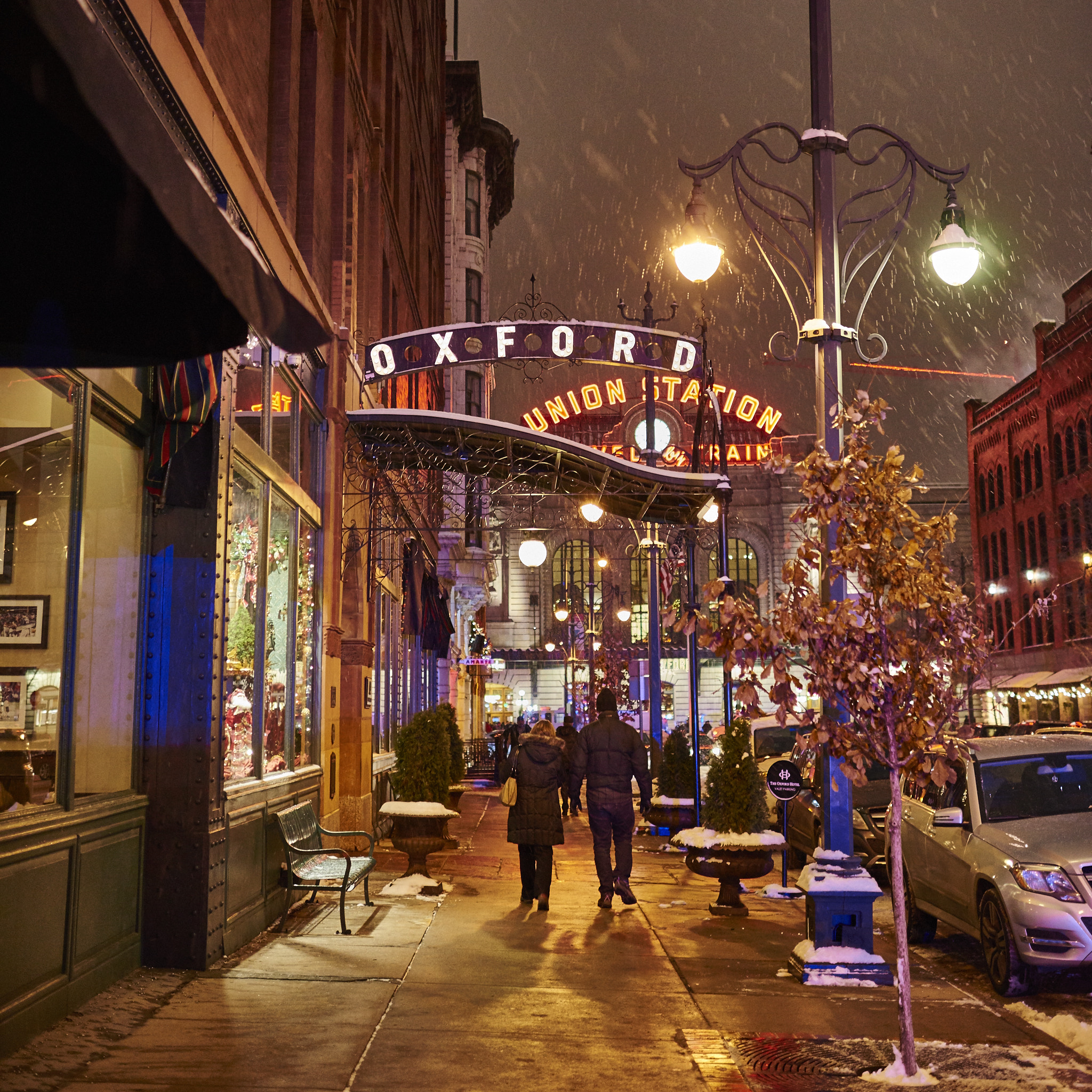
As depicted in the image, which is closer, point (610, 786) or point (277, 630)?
point (277, 630)

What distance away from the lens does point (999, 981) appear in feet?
28.1

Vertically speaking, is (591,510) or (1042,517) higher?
(1042,517)

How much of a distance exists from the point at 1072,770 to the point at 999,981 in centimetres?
223

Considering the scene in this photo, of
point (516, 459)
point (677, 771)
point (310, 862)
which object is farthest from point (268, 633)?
point (677, 771)

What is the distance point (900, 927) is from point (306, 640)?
8083 millimetres

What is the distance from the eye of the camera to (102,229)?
12.6ft

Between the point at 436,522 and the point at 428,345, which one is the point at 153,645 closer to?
the point at 428,345

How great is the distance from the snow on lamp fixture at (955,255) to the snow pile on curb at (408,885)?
7.88 metres

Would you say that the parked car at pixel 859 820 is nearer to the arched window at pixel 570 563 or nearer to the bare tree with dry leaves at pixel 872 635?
the bare tree with dry leaves at pixel 872 635

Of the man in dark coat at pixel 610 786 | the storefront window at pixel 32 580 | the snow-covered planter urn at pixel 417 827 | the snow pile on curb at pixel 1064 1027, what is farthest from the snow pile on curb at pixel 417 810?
the storefront window at pixel 32 580

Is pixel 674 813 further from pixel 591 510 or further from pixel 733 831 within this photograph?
pixel 733 831

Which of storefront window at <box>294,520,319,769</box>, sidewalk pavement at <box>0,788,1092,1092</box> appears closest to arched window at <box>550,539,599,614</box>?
storefront window at <box>294,520,319,769</box>

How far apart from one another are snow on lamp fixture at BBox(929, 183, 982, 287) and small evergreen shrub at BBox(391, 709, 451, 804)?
288 inches

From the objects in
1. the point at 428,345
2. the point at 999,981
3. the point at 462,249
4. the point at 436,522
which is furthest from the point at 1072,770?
the point at 462,249
